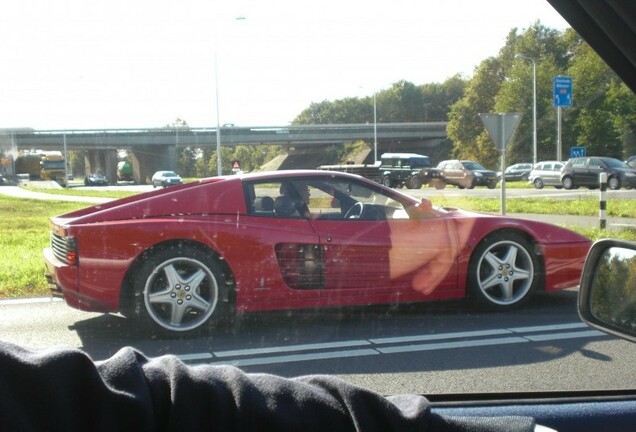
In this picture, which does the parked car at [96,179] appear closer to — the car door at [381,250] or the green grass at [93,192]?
the green grass at [93,192]

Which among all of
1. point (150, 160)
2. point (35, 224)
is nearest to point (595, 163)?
point (150, 160)

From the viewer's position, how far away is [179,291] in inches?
153

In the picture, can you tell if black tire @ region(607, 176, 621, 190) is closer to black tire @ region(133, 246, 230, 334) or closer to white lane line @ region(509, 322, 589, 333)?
white lane line @ region(509, 322, 589, 333)

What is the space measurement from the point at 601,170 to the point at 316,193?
1.62m

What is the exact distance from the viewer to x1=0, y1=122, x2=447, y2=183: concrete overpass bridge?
115 inches

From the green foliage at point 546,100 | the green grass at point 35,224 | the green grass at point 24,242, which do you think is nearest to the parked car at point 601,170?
the green foliage at point 546,100

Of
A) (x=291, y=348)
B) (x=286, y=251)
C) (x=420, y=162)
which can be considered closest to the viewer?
(x=291, y=348)

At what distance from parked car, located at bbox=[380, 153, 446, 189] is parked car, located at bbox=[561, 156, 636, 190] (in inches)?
30.1

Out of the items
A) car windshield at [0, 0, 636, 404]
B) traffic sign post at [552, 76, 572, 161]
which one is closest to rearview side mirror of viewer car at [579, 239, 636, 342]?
car windshield at [0, 0, 636, 404]

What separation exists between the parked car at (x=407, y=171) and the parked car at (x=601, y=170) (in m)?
0.76

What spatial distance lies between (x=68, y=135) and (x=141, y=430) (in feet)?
6.60

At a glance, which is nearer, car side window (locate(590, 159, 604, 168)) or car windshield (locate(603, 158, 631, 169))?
car windshield (locate(603, 158, 631, 169))

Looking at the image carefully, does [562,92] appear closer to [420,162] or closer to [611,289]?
[611,289]

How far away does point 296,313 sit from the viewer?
168 inches
